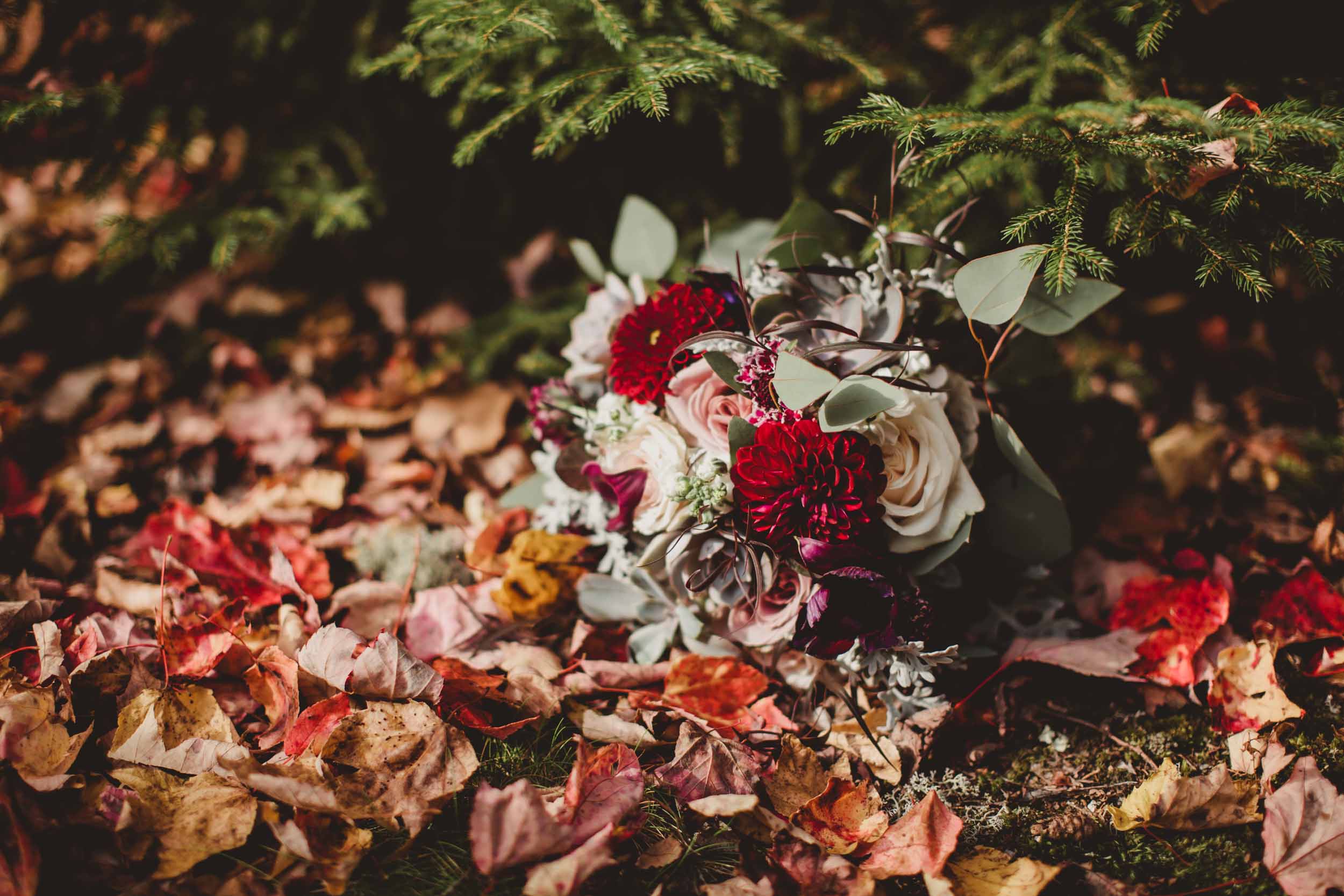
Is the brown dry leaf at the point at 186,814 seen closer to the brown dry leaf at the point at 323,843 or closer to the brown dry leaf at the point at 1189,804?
the brown dry leaf at the point at 323,843

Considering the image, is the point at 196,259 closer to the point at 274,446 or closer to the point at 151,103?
the point at 151,103

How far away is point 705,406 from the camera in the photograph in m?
1.05

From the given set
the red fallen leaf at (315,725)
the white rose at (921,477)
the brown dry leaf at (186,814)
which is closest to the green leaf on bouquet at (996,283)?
the white rose at (921,477)

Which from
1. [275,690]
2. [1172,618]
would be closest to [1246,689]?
[1172,618]

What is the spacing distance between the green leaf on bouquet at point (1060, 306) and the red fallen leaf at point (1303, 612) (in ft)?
1.81

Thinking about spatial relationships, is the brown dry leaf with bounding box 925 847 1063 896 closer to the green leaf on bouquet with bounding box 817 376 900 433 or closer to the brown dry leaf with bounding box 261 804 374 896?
the green leaf on bouquet with bounding box 817 376 900 433

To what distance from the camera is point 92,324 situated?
1872mm

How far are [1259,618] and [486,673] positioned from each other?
46.1 inches

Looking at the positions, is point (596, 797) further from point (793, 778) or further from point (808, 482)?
point (808, 482)

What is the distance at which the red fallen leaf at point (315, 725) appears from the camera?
3.19 feet

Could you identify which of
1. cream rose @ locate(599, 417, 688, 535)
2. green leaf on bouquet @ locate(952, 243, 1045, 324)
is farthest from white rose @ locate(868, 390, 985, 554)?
cream rose @ locate(599, 417, 688, 535)

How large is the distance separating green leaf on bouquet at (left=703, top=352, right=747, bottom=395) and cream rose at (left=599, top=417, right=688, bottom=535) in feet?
0.37

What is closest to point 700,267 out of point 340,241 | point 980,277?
point 980,277

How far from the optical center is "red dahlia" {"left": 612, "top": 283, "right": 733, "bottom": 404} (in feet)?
3.51
